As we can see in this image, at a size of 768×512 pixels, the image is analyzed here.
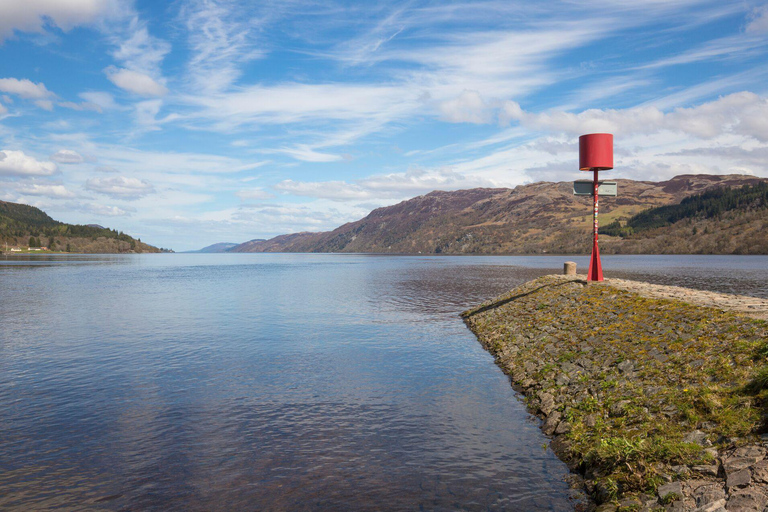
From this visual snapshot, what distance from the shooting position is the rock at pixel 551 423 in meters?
15.9

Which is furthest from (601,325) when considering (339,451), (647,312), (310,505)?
(310,505)

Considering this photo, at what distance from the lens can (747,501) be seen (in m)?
8.72

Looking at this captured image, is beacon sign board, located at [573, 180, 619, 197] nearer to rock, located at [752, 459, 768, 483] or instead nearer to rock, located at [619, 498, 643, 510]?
rock, located at [752, 459, 768, 483]

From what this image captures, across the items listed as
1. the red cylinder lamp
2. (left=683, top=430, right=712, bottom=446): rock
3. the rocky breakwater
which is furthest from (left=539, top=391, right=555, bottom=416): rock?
the red cylinder lamp

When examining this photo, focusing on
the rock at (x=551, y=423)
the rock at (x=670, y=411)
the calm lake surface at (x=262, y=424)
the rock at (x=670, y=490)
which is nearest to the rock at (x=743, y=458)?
the rock at (x=670, y=490)

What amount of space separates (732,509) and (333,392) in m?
14.7

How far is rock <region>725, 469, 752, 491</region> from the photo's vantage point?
921 cm

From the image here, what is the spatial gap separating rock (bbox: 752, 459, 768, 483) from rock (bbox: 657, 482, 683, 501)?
4.67 ft

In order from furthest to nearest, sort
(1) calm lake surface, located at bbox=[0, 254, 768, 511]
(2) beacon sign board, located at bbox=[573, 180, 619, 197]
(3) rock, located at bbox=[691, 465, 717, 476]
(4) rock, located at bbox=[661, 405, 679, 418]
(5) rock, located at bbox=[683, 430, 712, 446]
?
1. (2) beacon sign board, located at bbox=[573, 180, 619, 197]
2. (4) rock, located at bbox=[661, 405, 679, 418]
3. (1) calm lake surface, located at bbox=[0, 254, 768, 511]
4. (5) rock, located at bbox=[683, 430, 712, 446]
5. (3) rock, located at bbox=[691, 465, 717, 476]

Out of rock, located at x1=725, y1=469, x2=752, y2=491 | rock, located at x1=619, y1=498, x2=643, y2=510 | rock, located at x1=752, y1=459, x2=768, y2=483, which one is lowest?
rock, located at x1=619, y1=498, x2=643, y2=510

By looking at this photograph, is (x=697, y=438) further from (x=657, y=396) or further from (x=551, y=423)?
(x=551, y=423)

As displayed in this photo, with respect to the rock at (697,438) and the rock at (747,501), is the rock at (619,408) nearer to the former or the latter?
the rock at (697,438)

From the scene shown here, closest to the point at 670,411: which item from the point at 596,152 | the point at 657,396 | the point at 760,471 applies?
the point at 657,396

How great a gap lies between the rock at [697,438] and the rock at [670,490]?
6.08ft
